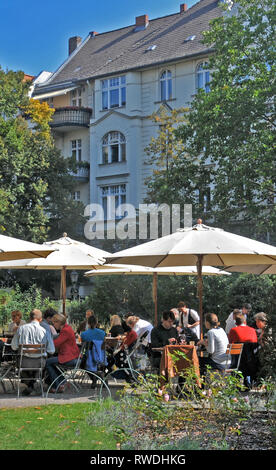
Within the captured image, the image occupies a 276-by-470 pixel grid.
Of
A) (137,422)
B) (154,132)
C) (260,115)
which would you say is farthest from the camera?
(154,132)

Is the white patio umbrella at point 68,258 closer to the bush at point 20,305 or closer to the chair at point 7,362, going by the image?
the chair at point 7,362

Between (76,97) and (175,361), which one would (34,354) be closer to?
(175,361)

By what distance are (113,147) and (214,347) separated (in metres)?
36.2

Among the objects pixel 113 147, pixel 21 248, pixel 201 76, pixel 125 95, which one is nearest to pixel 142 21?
pixel 125 95

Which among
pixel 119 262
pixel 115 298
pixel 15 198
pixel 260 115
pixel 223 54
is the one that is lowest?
pixel 115 298

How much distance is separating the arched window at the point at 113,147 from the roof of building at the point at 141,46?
13.9ft

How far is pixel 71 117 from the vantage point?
4878 cm

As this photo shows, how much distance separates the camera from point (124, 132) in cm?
4694

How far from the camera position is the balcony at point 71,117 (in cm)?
4866

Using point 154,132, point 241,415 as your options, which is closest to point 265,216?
point 154,132

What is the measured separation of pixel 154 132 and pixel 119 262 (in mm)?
32619

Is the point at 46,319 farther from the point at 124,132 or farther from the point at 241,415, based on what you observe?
the point at 124,132

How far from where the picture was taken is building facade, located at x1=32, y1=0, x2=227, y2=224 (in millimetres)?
45375

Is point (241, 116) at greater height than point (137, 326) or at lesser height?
greater
